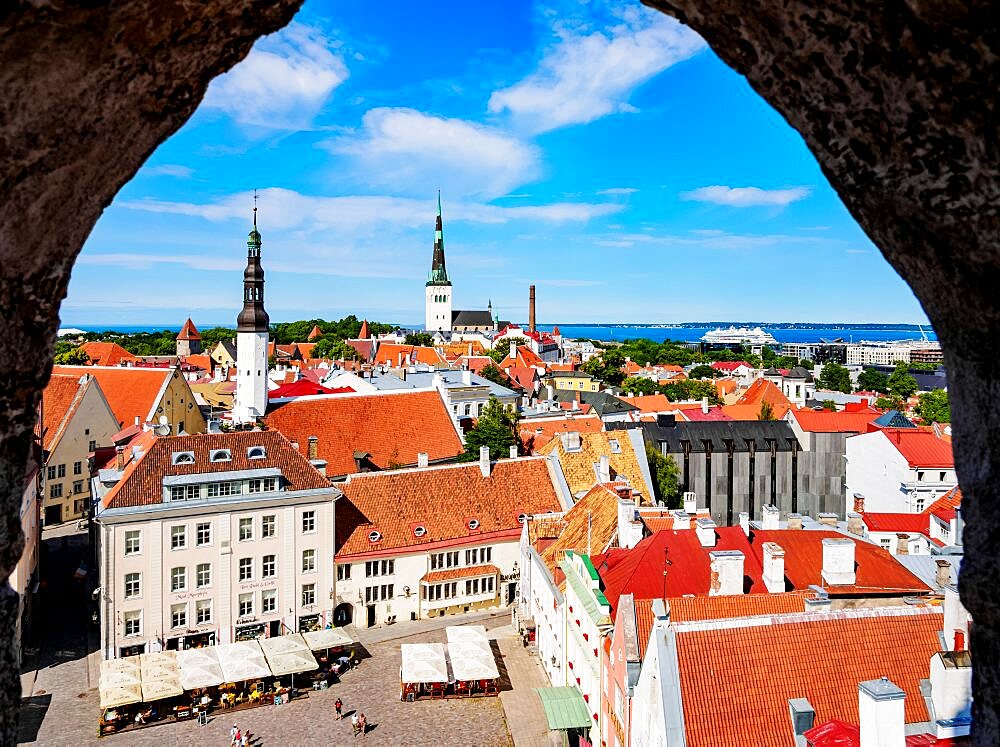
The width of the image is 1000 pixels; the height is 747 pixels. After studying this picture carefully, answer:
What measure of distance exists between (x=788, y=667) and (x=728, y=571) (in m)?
4.37

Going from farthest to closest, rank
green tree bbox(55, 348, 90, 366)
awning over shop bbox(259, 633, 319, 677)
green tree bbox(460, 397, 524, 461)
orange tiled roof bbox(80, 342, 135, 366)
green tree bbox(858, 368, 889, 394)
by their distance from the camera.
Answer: green tree bbox(858, 368, 889, 394) < orange tiled roof bbox(80, 342, 135, 366) < green tree bbox(55, 348, 90, 366) < green tree bbox(460, 397, 524, 461) < awning over shop bbox(259, 633, 319, 677)

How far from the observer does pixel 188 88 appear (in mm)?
3590

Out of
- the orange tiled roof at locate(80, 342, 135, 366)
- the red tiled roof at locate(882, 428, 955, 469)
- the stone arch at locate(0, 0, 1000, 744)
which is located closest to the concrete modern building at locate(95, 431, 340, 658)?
the stone arch at locate(0, 0, 1000, 744)

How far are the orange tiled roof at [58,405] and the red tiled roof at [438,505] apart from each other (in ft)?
62.8

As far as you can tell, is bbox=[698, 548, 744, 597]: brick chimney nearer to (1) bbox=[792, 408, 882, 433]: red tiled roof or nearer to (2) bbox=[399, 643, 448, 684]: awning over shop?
(2) bbox=[399, 643, 448, 684]: awning over shop

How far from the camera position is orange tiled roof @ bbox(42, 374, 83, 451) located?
39594 mm

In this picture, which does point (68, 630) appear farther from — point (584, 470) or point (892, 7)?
point (892, 7)

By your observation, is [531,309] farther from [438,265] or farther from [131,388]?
[131,388]

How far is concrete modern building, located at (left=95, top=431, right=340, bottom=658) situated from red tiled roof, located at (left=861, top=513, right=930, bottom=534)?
69.3 feet

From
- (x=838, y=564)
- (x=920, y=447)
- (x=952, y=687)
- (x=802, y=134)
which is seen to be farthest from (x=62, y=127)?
(x=920, y=447)

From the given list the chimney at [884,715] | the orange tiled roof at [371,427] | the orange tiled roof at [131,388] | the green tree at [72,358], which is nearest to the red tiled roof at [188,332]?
the green tree at [72,358]

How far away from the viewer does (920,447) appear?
130ft

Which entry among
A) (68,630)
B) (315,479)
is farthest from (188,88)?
(68,630)

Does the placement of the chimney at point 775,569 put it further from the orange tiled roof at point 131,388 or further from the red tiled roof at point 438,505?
the orange tiled roof at point 131,388
